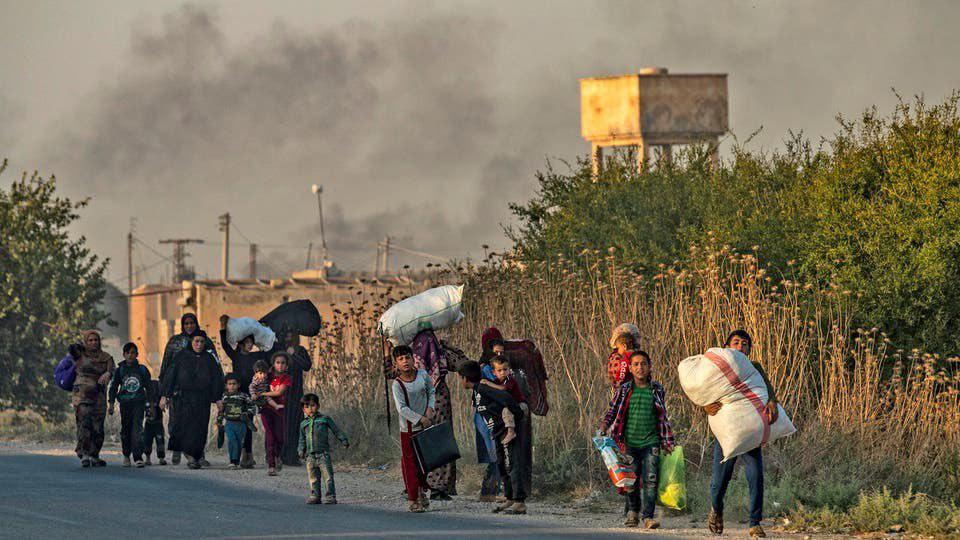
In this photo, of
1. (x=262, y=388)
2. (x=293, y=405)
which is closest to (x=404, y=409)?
(x=262, y=388)

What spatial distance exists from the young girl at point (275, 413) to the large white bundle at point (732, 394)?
28.1ft

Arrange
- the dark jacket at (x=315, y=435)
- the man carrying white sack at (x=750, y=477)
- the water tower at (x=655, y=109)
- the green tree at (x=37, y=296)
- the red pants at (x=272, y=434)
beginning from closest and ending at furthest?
the man carrying white sack at (x=750, y=477), the dark jacket at (x=315, y=435), the red pants at (x=272, y=434), the green tree at (x=37, y=296), the water tower at (x=655, y=109)

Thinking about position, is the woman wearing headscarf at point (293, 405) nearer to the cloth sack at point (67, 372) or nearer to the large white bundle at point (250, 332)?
the large white bundle at point (250, 332)

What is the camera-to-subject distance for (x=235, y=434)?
72.5ft

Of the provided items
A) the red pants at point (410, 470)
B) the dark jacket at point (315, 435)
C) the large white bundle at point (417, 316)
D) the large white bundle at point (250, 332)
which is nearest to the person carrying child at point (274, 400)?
the large white bundle at point (250, 332)

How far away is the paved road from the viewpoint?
552 inches

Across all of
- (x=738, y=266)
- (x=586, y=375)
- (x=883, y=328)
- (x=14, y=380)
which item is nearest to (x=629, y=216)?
(x=738, y=266)

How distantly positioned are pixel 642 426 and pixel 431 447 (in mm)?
Result: 2375

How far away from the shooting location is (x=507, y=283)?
77.7 ft

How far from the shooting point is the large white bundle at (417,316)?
1744 cm

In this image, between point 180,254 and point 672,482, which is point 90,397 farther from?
point 180,254

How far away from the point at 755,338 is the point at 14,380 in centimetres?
2317

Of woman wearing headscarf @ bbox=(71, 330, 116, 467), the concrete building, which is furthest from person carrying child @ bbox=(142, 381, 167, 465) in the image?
the concrete building

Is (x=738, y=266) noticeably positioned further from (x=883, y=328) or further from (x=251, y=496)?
(x=251, y=496)
